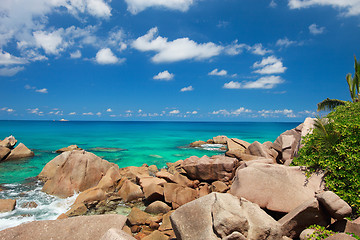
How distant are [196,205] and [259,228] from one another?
151 cm

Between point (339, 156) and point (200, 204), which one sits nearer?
point (200, 204)

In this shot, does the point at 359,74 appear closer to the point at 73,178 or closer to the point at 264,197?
the point at 264,197

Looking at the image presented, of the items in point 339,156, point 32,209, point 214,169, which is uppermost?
point 339,156

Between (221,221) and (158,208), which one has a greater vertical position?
(221,221)

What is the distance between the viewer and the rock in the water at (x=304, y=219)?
522cm

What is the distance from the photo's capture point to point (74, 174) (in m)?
12.5

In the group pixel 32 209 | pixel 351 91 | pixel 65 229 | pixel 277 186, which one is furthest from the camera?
pixel 351 91

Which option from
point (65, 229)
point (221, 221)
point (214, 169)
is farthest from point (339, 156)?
point (65, 229)

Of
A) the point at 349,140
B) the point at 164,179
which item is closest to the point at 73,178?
the point at 164,179

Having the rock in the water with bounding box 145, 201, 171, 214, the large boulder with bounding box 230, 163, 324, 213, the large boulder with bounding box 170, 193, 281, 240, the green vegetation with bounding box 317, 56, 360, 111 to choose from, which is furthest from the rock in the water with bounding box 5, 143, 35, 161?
the green vegetation with bounding box 317, 56, 360, 111

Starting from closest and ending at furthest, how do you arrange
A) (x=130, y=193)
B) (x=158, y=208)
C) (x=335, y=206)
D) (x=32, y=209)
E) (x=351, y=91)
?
(x=335, y=206), (x=158, y=208), (x=32, y=209), (x=130, y=193), (x=351, y=91)

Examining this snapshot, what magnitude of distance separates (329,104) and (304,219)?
21.3m

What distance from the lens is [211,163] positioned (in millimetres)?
10633

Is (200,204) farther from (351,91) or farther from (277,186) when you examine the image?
(351,91)
